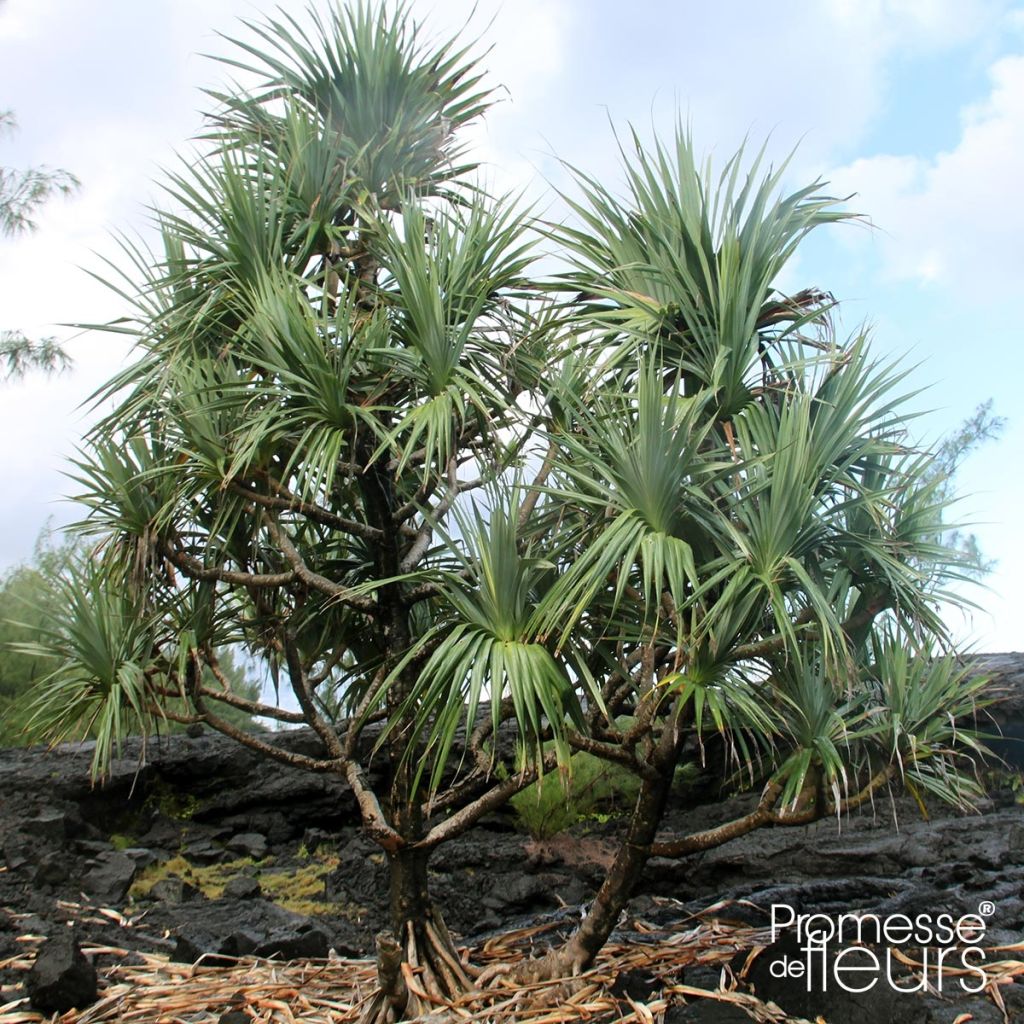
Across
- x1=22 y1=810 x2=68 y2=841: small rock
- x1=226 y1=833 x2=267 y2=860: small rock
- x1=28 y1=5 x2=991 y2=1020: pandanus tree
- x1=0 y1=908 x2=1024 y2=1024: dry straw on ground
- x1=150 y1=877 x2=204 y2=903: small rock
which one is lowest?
x1=0 y1=908 x2=1024 y2=1024: dry straw on ground

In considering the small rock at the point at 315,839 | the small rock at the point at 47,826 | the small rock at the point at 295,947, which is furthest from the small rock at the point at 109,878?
the small rock at the point at 295,947

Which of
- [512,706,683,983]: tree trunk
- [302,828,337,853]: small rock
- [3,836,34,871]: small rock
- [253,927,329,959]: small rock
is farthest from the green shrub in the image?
[3,836,34,871]: small rock

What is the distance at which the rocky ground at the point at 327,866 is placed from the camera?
209 inches

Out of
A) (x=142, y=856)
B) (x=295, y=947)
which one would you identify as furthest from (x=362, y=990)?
(x=142, y=856)

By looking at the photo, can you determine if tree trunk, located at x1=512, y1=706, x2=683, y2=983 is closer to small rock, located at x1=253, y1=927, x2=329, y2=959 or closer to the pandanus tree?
the pandanus tree

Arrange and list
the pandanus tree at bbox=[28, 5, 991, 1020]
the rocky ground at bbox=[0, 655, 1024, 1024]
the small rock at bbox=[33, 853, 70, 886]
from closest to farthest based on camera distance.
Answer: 1. the pandanus tree at bbox=[28, 5, 991, 1020]
2. the rocky ground at bbox=[0, 655, 1024, 1024]
3. the small rock at bbox=[33, 853, 70, 886]

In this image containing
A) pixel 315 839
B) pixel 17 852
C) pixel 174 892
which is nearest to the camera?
pixel 17 852

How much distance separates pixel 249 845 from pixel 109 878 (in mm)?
1085

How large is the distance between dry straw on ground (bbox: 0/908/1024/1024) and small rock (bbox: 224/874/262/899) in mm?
1171

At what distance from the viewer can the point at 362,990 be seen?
14.7ft

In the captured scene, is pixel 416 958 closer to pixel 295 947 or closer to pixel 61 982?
pixel 295 947

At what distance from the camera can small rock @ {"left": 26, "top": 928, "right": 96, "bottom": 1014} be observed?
4.30 metres

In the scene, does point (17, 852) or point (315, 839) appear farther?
point (315, 839)

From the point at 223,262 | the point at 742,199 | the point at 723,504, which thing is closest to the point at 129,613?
the point at 223,262
